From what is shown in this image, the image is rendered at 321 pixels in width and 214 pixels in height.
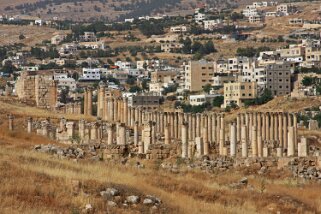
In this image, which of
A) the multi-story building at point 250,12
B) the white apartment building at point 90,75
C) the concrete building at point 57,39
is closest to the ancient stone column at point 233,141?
the white apartment building at point 90,75

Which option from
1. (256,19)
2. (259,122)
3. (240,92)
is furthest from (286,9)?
(259,122)

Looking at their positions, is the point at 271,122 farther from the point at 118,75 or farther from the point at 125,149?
the point at 118,75

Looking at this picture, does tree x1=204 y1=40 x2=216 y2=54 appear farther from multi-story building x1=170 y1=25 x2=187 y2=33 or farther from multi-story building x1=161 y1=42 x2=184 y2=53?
multi-story building x1=170 y1=25 x2=187 y2=33

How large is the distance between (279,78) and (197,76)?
46.5 ft

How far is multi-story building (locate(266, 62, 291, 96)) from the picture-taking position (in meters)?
94.7

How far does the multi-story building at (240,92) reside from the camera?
8800cm

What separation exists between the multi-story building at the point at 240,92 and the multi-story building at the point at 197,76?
17.1 meters

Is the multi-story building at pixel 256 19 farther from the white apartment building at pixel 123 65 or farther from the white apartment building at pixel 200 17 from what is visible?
the white apartment building at pixel 123 65

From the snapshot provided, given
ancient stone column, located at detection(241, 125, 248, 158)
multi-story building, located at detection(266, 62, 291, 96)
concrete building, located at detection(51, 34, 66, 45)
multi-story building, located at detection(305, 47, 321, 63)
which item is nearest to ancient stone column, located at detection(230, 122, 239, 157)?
ancient stone column, located at detection(241, 125, 248, 158)

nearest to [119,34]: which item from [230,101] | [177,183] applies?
[230,101]

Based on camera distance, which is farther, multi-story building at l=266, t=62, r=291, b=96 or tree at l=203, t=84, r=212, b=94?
tree at l=203, t=84, r=212, b=94

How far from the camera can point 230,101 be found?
87.3 m

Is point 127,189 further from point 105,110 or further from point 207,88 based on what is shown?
point 207,88

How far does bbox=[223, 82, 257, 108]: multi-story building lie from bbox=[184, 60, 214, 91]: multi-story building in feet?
56.2
